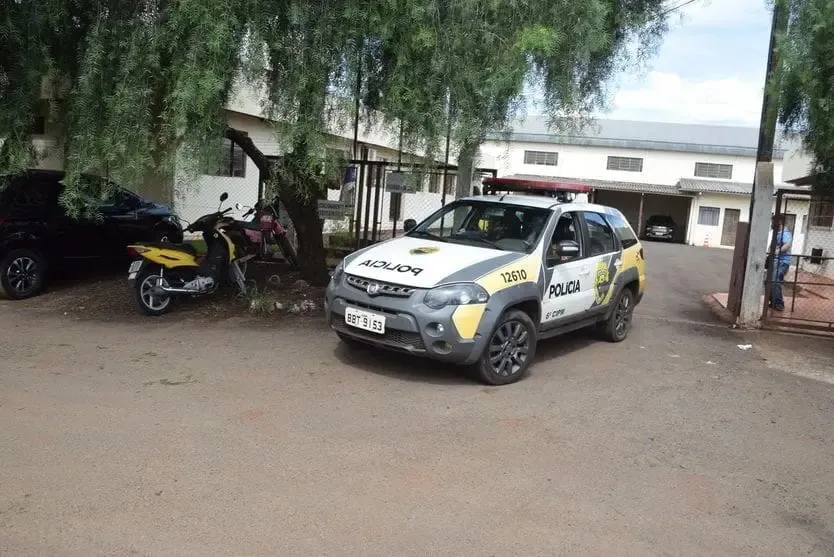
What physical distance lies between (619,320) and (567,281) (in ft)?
5.57

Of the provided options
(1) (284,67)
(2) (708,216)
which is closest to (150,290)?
(1) (284,67)

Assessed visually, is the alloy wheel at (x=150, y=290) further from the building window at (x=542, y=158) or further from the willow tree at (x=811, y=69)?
the building window at (x=542, y=158)

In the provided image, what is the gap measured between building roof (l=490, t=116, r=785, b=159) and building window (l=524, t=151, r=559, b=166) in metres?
0.96

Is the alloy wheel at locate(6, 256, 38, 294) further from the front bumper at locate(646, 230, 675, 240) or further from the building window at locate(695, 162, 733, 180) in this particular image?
the building window at locate(695, 162, 733, 180)

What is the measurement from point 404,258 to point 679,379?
3.09m

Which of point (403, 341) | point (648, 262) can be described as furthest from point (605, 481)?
point (648, 262)

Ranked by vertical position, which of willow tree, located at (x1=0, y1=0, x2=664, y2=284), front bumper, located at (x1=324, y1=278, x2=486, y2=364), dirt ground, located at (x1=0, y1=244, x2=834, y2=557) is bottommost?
dirt ground, located at (x1=0, y1=244, x2=834, y2=557)

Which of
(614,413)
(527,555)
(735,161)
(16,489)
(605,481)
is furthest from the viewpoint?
(735,161)

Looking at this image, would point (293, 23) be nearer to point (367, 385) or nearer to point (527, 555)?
point (367, 385)

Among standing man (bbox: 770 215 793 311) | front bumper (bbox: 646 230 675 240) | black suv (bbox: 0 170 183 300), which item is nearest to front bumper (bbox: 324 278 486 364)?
black suv (bbox: 0 170 183 300)

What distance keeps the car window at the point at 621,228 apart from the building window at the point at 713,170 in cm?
3315

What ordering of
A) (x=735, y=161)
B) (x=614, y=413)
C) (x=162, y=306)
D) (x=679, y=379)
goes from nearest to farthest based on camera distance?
(x=614, y=413) → (x=679, y=379) → (x=162, y=306) → (x=735, y=161)

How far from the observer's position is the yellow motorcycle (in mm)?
8797

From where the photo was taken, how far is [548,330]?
7285mm
